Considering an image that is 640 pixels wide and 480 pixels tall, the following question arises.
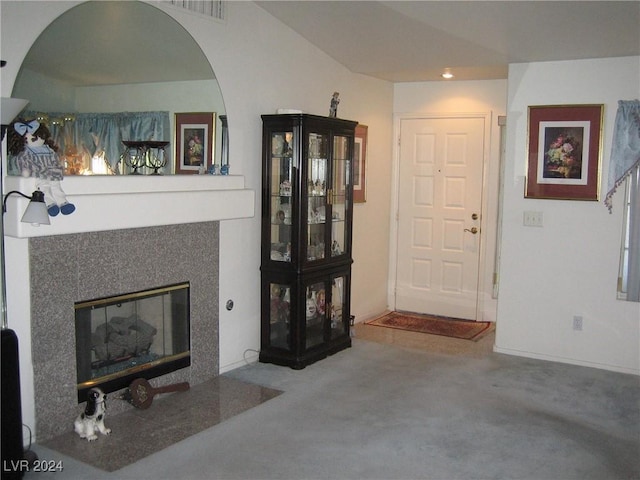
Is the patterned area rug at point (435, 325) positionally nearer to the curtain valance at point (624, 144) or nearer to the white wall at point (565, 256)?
the white wall at point (565, 256)

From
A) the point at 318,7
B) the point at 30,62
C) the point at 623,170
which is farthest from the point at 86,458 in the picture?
the point at 623,170

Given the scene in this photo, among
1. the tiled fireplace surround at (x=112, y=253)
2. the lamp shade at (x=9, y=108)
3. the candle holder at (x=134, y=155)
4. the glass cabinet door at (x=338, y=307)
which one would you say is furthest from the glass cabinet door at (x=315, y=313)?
the lamp shade at (x=9, y=108)

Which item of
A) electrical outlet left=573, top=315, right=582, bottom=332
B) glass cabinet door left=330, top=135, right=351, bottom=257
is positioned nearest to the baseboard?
electrical outlet left=573, top=315, right=582, bottom=332

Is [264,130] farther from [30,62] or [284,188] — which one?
[30,62]

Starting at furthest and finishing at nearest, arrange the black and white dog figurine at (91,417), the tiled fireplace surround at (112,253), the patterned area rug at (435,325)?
the patterned area rug at (435,325)
the black and white dog figurine at (91,417)
the tiled fireplace surround at (112,253)

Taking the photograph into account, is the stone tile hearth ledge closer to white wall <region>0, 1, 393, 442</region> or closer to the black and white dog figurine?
white wall <region>0, 1, 393, 442</region>

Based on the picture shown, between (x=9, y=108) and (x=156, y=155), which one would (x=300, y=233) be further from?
(x=9, y=108)

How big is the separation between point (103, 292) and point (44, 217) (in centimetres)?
86

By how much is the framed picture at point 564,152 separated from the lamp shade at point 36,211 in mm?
3565

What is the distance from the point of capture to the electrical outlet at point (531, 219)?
5070 mm

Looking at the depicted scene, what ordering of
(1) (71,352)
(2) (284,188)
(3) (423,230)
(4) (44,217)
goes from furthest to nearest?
(3) (423,230) < (2) (284,188) < (1) (71,352) < (4) (44,217)

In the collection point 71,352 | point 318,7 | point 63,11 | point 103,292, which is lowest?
point 71,352

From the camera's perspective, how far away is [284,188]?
473cm

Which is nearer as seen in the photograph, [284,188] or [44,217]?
[44,217]
